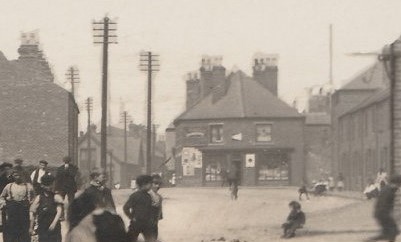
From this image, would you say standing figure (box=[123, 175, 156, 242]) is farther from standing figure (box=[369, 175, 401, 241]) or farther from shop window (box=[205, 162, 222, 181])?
shop window (box=[205, 162, 222, 181])

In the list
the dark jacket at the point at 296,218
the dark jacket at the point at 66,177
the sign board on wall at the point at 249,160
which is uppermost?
the sign board on wall at the point at 249,160

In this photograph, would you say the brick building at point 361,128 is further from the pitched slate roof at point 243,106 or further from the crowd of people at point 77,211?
the crowd of people at point 77,211

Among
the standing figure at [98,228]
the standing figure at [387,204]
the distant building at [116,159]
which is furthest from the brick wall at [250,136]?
the standing figure at [98,228]

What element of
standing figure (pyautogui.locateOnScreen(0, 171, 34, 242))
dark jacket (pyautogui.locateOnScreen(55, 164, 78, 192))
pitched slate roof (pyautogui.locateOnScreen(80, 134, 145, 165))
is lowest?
standing figure (pyautogui.locateOnScreen(0, 171, 34, 242))

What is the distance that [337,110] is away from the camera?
7019 cm

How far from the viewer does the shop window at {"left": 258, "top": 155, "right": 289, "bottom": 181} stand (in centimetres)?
6619

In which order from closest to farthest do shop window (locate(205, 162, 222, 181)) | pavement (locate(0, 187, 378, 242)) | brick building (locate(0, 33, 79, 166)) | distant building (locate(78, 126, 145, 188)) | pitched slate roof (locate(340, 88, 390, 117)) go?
pavement (locate(0, 187, 378, 242))
brick building (locate(0, 33, 79, 166))
pitched slate roof (locate(340, 88, 390, 117))
shop window (locate(205, 162, 222, 181))
distant building (locate(78, 126, 145, 188))

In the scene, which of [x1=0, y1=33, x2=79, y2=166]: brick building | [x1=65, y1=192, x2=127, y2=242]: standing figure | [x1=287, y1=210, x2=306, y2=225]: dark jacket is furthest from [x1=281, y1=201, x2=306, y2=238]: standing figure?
[x1=0, y1=33, x2=79, y2=166]: brick building

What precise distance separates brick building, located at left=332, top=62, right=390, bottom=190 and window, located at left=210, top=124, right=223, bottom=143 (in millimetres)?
9266

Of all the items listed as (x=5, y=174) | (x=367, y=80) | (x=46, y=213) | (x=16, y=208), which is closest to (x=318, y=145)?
(x=367, y=80)

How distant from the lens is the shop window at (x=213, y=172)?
6706cm

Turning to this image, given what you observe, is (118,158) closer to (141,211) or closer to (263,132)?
(263,132)

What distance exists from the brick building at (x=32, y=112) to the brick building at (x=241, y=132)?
76.6 ft

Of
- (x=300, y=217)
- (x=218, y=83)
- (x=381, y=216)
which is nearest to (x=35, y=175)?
(x=300, y=217)
